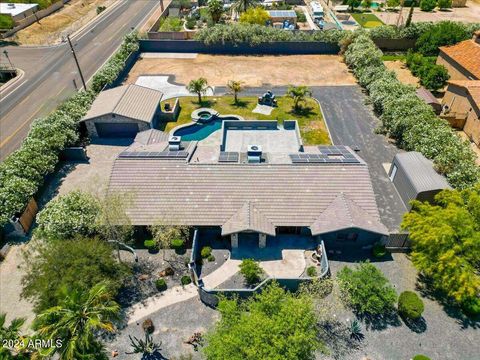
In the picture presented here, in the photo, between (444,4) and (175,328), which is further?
(444,4)

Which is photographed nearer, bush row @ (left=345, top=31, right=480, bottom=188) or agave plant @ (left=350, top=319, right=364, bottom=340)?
agave plant @ (left=350, top=319, right=364, bottom=340)

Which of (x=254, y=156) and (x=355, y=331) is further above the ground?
(x=254, y=156)

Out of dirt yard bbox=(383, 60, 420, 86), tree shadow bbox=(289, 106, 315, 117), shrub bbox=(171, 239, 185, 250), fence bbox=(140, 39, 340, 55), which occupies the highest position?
fence bbox=(140, 39, 340, 55)

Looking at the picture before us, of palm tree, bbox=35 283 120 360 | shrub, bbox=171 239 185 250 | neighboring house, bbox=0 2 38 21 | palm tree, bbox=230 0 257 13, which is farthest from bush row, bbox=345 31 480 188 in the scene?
neighboring house, bbox=0 2 38 21

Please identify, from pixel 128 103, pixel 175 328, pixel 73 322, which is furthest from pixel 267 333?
pixel 128 103

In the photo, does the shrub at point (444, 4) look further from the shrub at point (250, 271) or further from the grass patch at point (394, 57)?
the shrub at point (250, 271)

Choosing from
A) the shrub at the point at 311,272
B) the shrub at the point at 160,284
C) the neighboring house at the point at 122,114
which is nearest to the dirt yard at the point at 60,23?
the neighboring house at the point at 122,114

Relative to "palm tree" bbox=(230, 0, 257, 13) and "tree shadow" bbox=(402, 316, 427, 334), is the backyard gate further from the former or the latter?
"palm tree" bbox=(230, 0, 257, 13)

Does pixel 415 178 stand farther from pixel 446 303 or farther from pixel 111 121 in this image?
pixel 111 121
